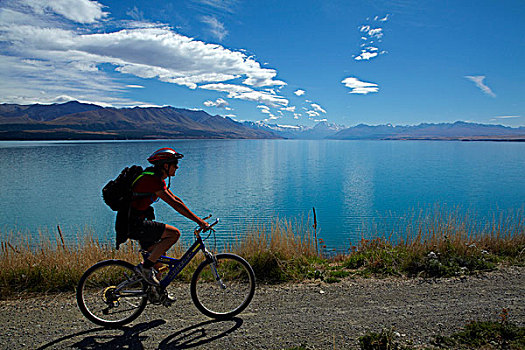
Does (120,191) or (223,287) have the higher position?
Result: (120,191)

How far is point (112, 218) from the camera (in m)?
21.9

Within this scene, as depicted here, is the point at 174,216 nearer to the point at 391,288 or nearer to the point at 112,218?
the point at 112,218

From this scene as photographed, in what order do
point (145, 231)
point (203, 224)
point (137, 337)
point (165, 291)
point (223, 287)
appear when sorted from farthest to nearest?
1. point (223, 287)
2. point (165, 291)
3. point (203, 224)
4. point (145, 231)
5. point (137, 337)

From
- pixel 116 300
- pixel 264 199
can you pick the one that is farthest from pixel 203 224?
pixel 264 199

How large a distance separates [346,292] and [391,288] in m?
0.89

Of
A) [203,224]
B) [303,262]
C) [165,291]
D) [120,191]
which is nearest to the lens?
[120,191]

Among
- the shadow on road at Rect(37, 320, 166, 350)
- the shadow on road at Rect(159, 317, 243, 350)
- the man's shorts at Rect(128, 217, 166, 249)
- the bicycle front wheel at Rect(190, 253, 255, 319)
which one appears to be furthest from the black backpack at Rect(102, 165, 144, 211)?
the shadow on road at Rect(159, 317, 243, 350)

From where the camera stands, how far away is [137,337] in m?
4.50

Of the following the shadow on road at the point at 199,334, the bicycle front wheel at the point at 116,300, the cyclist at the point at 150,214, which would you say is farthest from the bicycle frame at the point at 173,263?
the shadow on road at the point at 199,334

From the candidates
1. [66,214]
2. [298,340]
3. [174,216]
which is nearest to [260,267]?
[298,340]

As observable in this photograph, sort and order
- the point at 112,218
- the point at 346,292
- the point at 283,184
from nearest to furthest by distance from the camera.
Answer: the point at 346,292, the point at 112,218, the point at 283,184

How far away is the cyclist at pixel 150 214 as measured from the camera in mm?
4418

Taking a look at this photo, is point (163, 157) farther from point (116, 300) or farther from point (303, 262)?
point (303, 262)

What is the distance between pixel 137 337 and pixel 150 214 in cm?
168
